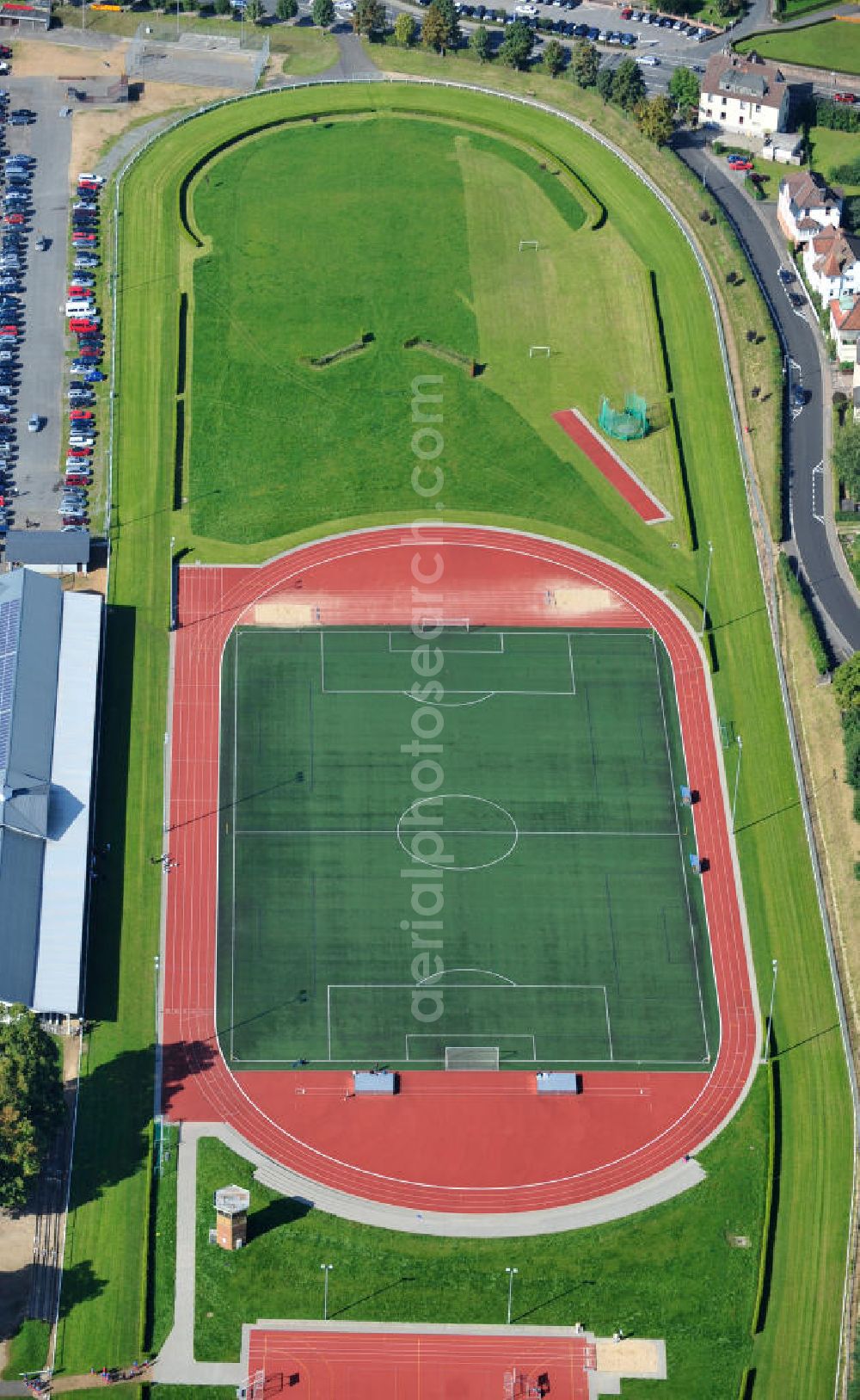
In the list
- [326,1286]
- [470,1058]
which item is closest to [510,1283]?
[326,1286]

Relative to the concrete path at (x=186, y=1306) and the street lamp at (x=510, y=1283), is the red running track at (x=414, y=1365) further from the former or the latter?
the street lamp at (x=510, y=1283)

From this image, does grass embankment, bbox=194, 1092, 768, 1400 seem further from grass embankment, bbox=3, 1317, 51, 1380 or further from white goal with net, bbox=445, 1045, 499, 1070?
white goal with net, bbox=445, 1045, 499, 1070

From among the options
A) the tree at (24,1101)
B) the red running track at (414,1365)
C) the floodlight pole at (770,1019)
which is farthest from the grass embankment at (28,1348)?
the floodlight pole at (770,1019)

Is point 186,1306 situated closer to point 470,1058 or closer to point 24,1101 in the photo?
point 24,1101

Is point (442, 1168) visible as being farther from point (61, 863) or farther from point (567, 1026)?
point (61, 863)

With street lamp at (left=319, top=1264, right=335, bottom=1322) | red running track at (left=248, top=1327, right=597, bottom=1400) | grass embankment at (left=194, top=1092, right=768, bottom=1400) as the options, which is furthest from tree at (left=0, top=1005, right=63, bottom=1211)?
street lamp at (left=319, top=1264, right=335, bottom=1322)

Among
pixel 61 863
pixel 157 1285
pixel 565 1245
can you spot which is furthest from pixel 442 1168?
pixel 61 863
